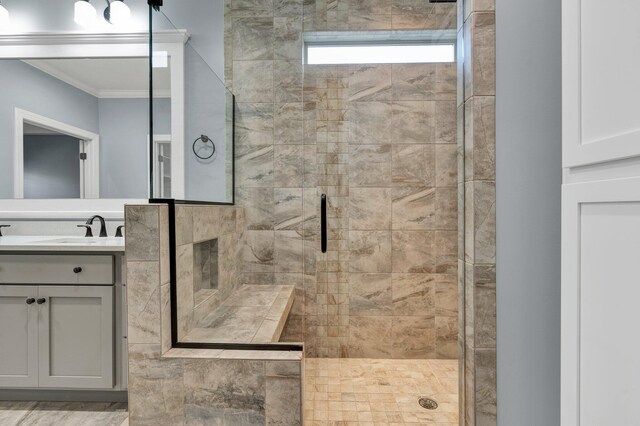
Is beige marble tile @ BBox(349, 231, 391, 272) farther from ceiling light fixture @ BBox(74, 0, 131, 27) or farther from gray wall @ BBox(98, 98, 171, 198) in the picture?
ceiling light fixture @ BBox(74, 0, 131, 27)

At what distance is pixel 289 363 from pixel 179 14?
2.57m

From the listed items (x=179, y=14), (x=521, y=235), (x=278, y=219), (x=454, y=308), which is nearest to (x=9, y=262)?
(x=278, y=219)

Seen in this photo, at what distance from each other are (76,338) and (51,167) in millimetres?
1263

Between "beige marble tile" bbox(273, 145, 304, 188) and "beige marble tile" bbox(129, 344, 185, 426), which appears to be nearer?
"beige marble tile" bbox(129, 344, 185, 426)

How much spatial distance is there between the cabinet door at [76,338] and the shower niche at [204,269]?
A: 57 centimetres

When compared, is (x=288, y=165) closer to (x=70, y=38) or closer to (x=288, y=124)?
(x=288, y=124)

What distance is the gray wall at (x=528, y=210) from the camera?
0.98 m

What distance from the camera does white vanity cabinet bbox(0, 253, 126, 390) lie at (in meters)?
1.82

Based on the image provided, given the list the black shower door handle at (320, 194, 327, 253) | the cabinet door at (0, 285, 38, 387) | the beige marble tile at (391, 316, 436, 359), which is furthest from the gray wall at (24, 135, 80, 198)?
the beige marble tile at (391, 316, 436, 359)

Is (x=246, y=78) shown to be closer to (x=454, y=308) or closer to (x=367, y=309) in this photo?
(x=367, y=309)

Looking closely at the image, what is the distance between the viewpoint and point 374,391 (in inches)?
67.6

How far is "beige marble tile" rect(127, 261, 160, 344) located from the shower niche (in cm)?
29

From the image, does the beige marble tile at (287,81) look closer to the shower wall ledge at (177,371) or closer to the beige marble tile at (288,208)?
the beige marble tile at (288,208)

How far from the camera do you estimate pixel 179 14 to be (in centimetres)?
248
